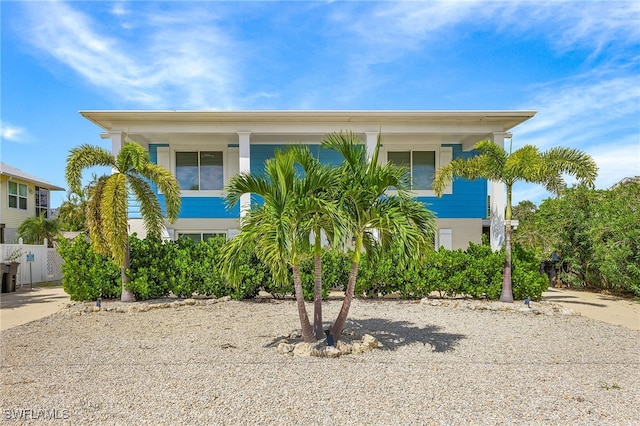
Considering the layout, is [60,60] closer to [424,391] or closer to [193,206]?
[193,206]

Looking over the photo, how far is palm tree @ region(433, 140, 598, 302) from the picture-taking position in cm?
1038

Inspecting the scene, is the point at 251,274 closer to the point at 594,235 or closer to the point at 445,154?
the point at 445,154

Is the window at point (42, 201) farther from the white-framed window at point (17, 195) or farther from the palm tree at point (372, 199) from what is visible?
the palm tree at point (372, 199)

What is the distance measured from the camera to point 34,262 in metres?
17.6

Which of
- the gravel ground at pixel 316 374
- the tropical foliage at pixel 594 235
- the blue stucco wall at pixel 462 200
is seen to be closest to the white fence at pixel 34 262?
the gravel ground at pixel 316 374

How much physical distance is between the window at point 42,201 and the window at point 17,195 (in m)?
2.03

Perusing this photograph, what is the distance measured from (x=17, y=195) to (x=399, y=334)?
25257 millimetres

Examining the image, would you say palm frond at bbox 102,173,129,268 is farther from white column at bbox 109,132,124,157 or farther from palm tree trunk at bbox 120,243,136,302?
white column at bbox 109,132,124,157

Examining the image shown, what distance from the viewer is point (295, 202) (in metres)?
5.70

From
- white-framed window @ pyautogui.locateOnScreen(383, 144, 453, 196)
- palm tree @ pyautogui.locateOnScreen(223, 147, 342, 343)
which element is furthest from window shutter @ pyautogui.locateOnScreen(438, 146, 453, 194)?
palm tree @ pyautogui.locateOnScreen(223, 147, 342, 343)

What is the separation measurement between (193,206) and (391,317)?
30.5 feet

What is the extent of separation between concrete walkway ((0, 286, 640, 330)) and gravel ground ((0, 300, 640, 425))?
1.07 meters

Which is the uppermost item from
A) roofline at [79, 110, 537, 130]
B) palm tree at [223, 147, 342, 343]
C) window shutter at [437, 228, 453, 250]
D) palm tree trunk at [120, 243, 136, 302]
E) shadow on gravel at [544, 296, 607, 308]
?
roofline at [79, 110, 537, 130]

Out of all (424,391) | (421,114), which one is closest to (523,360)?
(424,391)
